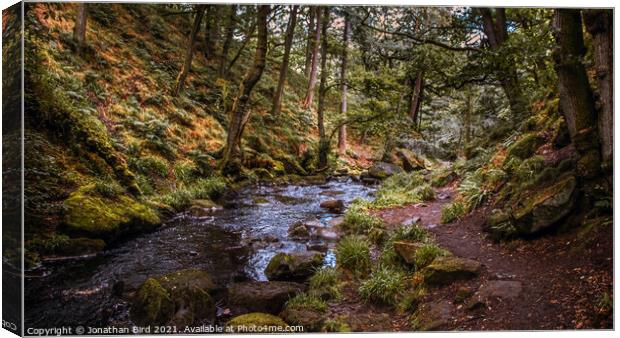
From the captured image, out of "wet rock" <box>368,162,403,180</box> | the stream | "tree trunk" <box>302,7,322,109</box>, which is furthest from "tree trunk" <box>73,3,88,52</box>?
"wet rock" <box>368,162,403,180</box>

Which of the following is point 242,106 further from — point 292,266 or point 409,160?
point 292,266

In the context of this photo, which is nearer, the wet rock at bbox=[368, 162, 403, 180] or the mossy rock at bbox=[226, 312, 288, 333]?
the mossy rock at bbox=[226, 312, 288, 333]

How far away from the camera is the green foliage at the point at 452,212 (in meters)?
5.80

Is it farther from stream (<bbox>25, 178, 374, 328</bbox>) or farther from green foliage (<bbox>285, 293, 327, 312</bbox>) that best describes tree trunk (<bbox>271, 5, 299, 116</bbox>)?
green foliage (<bbox>285, 293, 327, 312</bbox>)

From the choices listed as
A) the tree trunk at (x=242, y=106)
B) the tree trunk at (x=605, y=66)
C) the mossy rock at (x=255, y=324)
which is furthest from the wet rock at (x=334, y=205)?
the tree trunk at (x=605, y=66)

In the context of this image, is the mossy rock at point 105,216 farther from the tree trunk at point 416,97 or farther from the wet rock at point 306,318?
the tree trunk at point 416,97

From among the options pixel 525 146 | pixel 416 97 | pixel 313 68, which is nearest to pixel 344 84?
pixel 313 68

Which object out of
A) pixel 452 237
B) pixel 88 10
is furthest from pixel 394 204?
pixel 88 10

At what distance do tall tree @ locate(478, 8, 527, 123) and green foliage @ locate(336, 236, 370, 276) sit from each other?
3.04m

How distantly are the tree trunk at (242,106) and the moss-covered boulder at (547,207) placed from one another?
384cm

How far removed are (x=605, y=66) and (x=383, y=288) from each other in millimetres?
3252

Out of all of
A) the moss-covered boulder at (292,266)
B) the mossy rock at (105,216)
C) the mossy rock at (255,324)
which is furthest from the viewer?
the moss-covered boulder at (292,266)

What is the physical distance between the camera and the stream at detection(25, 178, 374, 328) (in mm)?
3900

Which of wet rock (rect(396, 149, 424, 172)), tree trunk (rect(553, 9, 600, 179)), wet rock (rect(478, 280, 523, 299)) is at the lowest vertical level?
wet rock (rect(478, 280, 523, 299))
